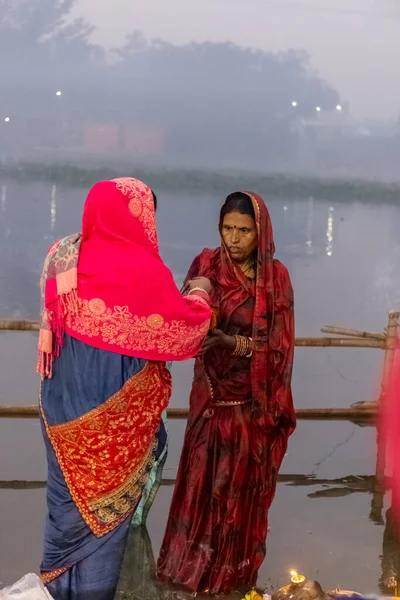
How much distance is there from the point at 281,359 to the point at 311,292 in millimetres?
12553

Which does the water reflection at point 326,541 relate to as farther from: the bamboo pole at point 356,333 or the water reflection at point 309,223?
the water reflection at point 309,223

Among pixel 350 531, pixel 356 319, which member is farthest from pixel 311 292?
pixel 350 531

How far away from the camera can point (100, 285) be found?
2473 millimetres

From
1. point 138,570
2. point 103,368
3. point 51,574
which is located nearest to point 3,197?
point 138,570

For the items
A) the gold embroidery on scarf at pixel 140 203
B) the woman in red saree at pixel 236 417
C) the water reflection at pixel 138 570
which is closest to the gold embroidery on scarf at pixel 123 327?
the gold embroidery on scarf at pixel 140 203

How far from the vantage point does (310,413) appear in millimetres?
5332

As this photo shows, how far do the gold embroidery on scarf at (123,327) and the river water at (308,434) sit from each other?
1.45 meters

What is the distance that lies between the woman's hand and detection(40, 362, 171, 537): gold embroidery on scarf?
11.3 inches

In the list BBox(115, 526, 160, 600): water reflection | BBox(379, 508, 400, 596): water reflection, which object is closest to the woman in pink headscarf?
BBox(115, 526, 160, 600): water reflection

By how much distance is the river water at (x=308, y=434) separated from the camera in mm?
3748

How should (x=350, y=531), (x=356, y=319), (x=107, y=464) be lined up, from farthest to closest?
(x=356, y=319) < (x=350, y=531) < (x=107, y=464)

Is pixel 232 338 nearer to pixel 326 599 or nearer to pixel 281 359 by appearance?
pixel 281 359

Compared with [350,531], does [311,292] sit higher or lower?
higher

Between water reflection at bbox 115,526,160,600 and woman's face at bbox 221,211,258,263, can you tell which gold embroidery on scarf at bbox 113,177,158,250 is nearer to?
woman's face at bbox 221,211,258,263
